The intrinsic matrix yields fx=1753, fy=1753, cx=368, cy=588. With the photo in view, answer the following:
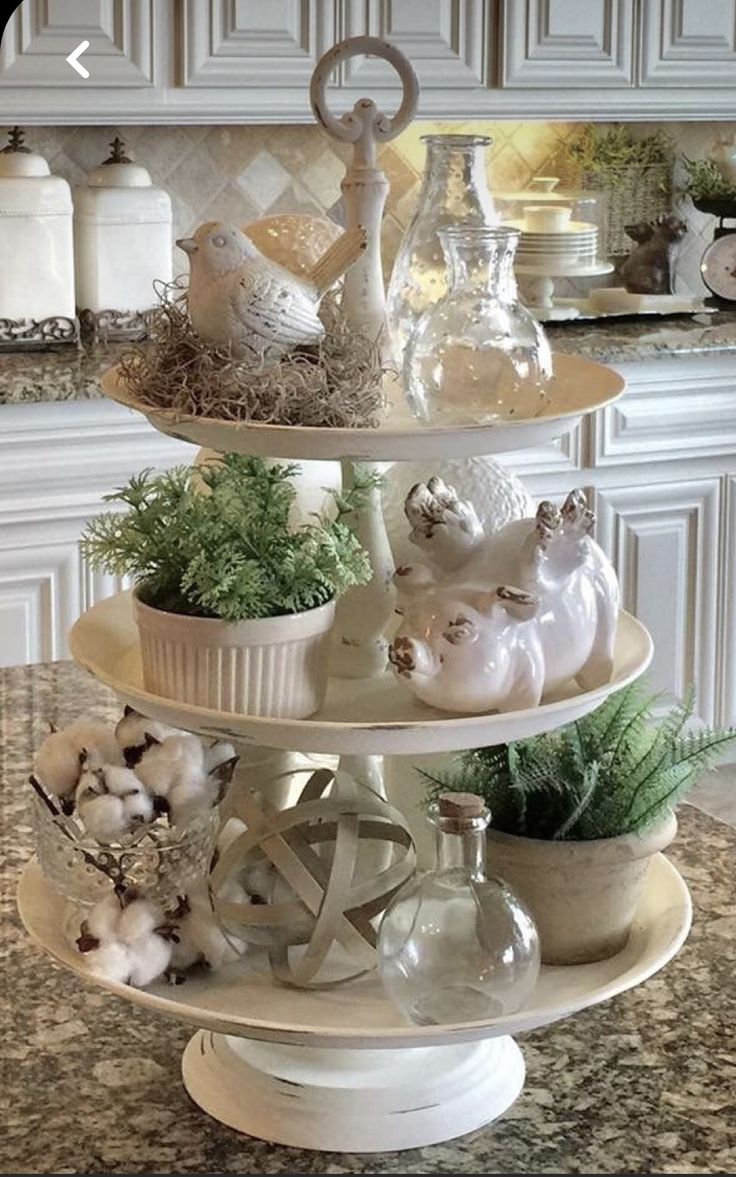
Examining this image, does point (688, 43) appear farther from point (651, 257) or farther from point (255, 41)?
point (255, 41)

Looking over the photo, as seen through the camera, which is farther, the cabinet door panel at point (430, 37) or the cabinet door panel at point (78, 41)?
the cabinet door panel at point (430, 37)

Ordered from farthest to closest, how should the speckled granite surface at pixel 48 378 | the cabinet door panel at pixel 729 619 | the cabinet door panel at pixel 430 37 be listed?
1. the cabinet door panel at pixel 729 619
2. the cabinet door panel at pixel 430 37
3. the speckled granite surface at pixel 48 378

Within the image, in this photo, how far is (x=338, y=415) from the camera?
1024 mm

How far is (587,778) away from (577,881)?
64 mm

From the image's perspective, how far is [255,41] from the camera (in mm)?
3332

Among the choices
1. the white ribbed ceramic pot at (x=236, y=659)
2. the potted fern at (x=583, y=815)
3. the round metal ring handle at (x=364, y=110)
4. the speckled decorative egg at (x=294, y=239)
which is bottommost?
the potted fern at (x=583, y=815)

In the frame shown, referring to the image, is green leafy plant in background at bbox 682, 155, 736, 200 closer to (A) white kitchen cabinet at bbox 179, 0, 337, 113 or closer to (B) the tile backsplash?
(B) the tile backsplash

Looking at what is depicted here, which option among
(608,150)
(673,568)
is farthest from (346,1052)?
(608,150)

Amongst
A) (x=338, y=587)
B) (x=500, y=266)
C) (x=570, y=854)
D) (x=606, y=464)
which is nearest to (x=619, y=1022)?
(x=570, y=854)

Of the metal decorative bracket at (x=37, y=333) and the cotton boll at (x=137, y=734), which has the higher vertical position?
the metal decorative bracket at (x=37, y=333)

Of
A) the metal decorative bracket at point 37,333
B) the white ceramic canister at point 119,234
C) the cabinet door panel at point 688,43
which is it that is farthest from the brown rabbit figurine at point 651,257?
the metal decorative bracket at point 37,333

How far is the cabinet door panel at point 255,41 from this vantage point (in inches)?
129

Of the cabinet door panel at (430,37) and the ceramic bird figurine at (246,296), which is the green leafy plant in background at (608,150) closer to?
the cabinet door panel at (430,37)

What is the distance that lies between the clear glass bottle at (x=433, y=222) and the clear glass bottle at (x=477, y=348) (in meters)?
0.04
